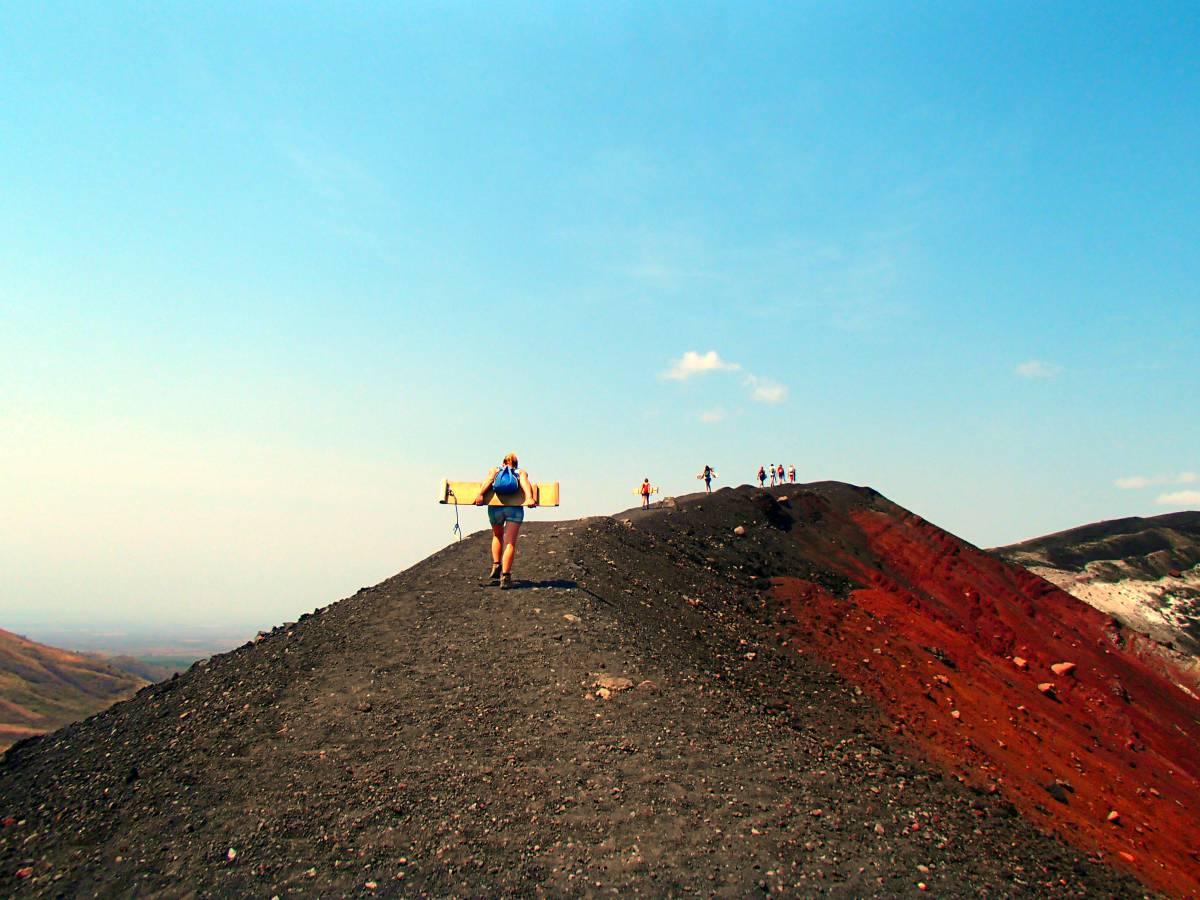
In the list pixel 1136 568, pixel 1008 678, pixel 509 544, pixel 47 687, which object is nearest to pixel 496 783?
pixel 509 544

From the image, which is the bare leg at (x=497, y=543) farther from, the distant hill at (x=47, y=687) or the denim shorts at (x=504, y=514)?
the distant hill at (x=47, y=687)

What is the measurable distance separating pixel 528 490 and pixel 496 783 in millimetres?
6692

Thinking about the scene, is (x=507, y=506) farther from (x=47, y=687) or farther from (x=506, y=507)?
(x=47, y=687)

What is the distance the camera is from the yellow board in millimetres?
13305

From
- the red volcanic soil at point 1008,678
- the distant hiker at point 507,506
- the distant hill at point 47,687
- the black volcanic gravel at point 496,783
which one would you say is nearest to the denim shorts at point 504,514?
the distant hiker at point 507,506

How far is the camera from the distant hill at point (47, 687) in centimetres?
8725

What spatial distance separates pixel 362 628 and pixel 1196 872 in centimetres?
1417

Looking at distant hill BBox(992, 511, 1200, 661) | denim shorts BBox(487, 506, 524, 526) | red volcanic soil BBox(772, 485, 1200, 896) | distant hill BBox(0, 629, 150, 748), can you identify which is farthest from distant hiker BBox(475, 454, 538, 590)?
distant hill BBox(0, 629, 150, 748)

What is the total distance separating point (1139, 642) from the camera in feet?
97.8

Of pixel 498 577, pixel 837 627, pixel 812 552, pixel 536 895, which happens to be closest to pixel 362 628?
pixel 498 577

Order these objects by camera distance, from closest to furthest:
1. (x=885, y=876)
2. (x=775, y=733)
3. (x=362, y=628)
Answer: (x=885, y=876)
(x=775, y=733)
(x=362, y=628)

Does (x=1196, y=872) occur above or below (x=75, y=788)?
below

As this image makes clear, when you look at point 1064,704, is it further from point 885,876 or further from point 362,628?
point 362,628

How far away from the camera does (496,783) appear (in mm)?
7383
